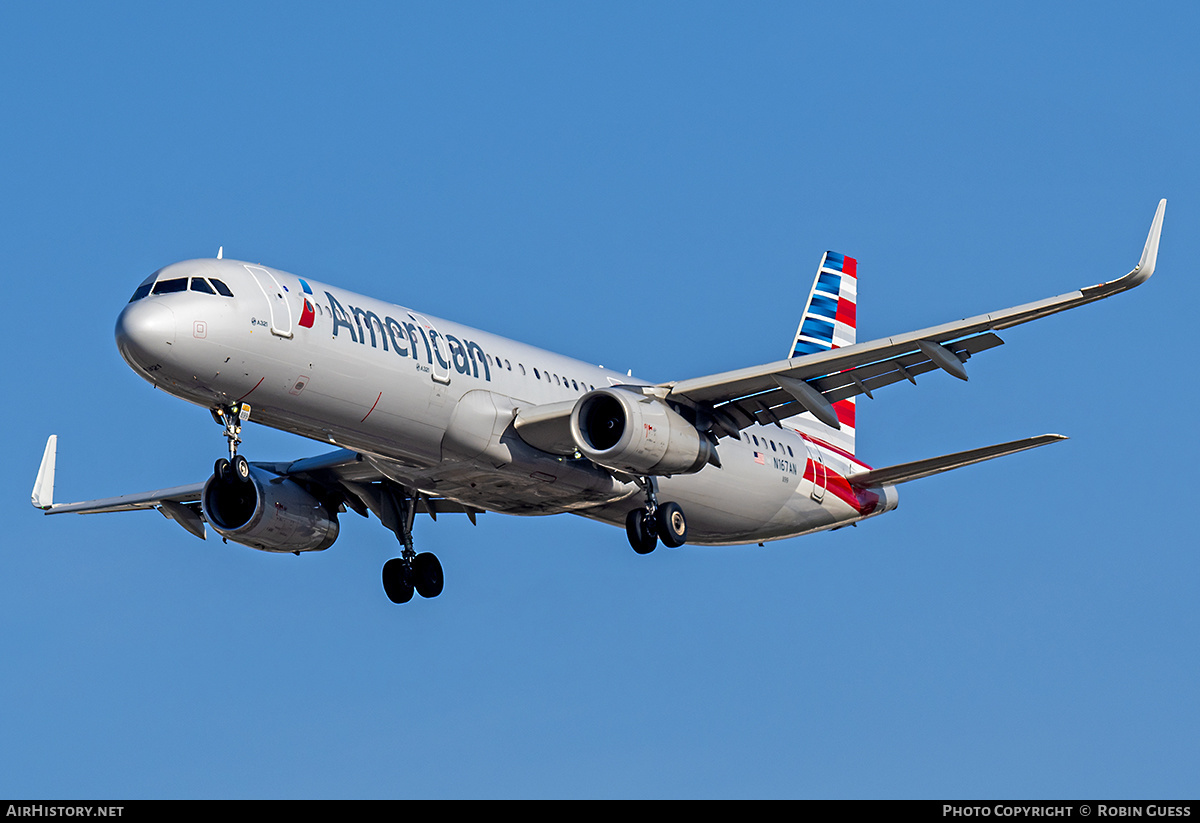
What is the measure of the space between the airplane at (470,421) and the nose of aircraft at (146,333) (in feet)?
0.12

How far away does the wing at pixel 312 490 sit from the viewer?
40.8 metres

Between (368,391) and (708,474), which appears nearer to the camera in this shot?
(368,391)

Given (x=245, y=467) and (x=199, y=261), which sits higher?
(x=199, y=261)

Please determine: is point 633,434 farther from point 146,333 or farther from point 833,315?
point 833,315

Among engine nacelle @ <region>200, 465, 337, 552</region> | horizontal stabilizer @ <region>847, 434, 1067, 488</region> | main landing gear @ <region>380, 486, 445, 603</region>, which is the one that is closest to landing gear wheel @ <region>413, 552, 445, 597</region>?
main landing gear @ <region>380, 486, 445, 603</region>

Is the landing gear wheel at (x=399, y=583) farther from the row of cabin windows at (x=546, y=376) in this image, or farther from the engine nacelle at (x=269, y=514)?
the row of cabin windows at (x=546, y=376)

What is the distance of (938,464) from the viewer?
39594 mm

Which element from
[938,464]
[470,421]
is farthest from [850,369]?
[470,421]

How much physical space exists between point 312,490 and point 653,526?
31.2ft

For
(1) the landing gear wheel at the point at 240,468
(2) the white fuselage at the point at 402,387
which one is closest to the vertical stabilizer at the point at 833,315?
(2) the white fuselage at the point at 402,387
